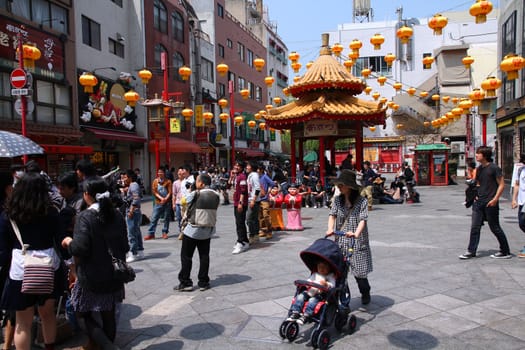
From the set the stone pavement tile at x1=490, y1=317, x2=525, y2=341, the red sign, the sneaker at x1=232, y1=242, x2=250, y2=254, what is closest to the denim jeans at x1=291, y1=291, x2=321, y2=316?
the stone pavement tile at x1=490, y1=317, x2=525, y2=341

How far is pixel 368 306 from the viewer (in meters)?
4.76

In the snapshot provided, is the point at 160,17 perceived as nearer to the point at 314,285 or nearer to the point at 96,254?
the point at 96,254

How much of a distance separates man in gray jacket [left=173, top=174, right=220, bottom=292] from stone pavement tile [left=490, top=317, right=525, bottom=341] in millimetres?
3334

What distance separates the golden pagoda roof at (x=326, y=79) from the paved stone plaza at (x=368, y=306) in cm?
756

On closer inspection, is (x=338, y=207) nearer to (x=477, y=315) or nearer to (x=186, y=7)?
(x=477, y=315)

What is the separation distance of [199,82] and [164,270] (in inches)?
935

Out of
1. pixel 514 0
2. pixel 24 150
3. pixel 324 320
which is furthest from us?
pixel 514 0

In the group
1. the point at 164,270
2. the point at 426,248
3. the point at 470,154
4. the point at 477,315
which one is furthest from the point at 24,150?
the point at 470,154

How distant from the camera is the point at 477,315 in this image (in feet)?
14.5

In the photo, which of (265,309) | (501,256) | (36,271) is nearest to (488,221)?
(501,256)

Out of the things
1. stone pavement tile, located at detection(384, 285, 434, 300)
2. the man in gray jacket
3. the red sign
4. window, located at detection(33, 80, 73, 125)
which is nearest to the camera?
stone pavement tile, located at detection(384, 285, 434, 300)

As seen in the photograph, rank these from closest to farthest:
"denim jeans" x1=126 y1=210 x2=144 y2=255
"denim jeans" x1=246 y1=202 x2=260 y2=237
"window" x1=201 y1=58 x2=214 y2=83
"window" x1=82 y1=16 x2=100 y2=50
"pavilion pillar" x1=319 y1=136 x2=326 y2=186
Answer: "denim jeans" x1=126 y1=210 x2=144 y2=255, "denim jeans" x1=246 y1=202 x2=260 y2=237, "pavilion pillar" x1=319 y1=136 x2=326 y2=186, "window" x1=82 y1=16 x2=100 y2=50, "window" x1=201 y1=58 x2=214 y2=83

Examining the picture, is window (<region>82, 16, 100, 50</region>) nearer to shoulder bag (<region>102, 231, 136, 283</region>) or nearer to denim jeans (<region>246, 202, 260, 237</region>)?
denim jeans (<region>246, 202, 260, 237</region>)

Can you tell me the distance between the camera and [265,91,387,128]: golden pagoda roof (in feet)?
46.8
